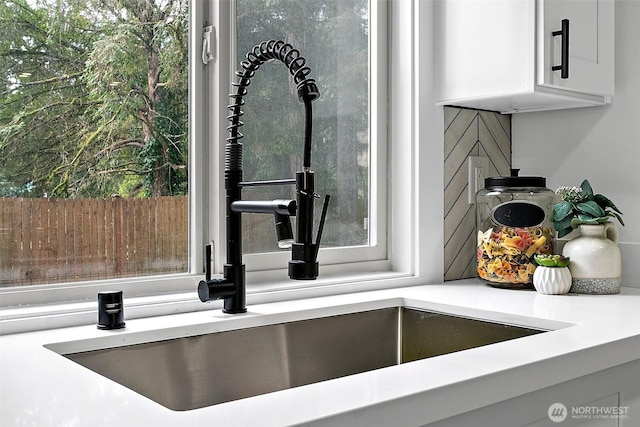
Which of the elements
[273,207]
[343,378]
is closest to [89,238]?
[273,207]

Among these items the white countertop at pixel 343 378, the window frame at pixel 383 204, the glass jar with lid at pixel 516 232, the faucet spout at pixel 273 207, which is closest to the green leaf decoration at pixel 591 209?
the glass jar with lid at pixel 516 232

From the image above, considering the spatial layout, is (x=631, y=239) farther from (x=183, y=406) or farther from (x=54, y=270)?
Answer: (x=54, y=270)

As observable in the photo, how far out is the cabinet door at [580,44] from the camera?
66.9 inches

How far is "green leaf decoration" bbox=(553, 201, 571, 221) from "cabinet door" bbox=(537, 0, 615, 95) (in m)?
0.31

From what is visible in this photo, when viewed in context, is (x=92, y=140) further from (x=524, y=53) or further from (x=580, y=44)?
(x=580, y=44)

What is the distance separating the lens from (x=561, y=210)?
1.81 meters

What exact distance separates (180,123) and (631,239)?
1.28 metres

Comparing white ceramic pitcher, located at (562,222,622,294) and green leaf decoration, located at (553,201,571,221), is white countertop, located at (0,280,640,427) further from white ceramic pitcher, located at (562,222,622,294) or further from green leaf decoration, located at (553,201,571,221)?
green leaf decoration, located at (553,201,571,221)

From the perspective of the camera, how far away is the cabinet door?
1.70 meters

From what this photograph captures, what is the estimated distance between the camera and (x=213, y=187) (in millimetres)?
1593

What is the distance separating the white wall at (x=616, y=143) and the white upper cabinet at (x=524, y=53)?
45mm

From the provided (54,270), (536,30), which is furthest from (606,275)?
(54,270)

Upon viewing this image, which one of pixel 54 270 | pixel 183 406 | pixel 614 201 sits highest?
pixel 614 201

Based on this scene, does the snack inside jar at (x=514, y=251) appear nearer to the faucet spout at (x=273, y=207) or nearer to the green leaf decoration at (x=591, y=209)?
the green leaf decoration at (x=591, y=209)
